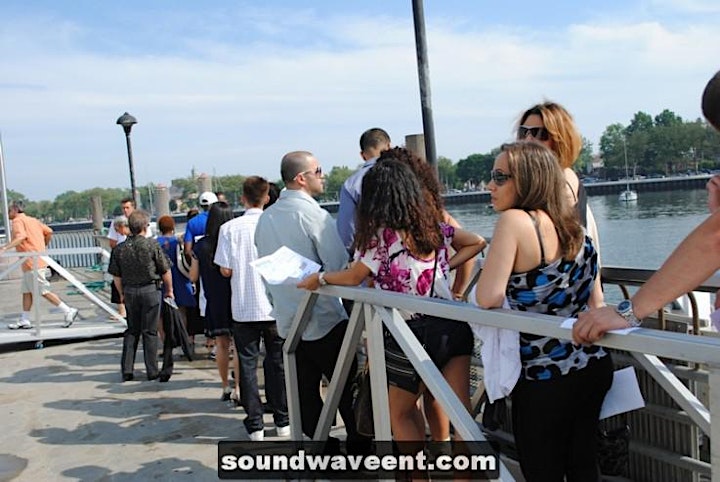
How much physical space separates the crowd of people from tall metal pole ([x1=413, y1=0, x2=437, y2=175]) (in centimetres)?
175

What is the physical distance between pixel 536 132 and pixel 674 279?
1361 millimetres

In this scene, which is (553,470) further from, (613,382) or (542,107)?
(542,107)

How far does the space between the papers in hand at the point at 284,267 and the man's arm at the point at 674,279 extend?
5.36 ft

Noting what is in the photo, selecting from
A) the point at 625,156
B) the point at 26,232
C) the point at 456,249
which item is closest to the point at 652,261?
the point at 26,232

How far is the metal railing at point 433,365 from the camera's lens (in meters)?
1.42

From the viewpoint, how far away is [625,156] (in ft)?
375

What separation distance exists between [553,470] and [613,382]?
37 centimetres

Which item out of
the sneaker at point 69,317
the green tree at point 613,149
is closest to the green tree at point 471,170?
the green tree at point 613,149

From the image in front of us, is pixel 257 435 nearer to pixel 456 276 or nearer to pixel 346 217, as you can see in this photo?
pixel 346 217

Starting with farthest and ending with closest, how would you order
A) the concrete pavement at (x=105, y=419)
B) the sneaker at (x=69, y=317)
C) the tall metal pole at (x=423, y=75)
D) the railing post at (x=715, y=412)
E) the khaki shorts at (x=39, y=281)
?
the sneaker at (x=69, y=317), the khaki shorts at (x=39, y=281), the tall metal pole at (x=423, y=75), the concrete pavement at (x=105, y=419), the railing post at (x=715, y=412)

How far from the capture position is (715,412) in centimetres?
140

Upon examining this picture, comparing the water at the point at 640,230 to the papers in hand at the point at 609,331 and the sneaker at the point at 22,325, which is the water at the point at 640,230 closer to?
the sneaker at the point at 22,325

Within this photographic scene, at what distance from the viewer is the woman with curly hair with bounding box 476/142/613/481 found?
2191mm

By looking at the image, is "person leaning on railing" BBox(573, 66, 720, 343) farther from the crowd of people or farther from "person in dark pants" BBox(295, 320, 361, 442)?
"person in dark pants" BBox(295, 320, 361, 442)
